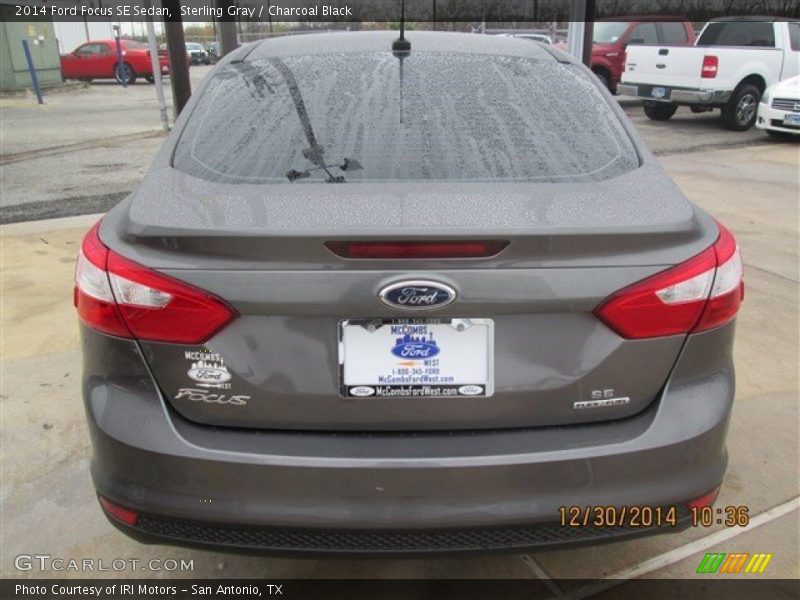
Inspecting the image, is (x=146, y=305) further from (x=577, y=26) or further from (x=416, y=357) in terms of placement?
(x=577, y=26)

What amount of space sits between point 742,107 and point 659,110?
2014 millimetres

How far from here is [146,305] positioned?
1.69 meters

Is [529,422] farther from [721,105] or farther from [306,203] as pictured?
[721,105]

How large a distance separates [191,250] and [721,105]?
43.7ft

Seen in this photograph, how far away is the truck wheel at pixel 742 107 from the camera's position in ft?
42.2

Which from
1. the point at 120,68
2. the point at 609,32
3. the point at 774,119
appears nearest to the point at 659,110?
the point at 609,32

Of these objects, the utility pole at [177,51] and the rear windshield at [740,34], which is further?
the rear windshield at [740,34]

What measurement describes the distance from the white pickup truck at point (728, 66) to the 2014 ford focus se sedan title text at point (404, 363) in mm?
12365

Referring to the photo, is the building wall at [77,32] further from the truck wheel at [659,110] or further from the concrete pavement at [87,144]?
the truck wheel at [659,110]

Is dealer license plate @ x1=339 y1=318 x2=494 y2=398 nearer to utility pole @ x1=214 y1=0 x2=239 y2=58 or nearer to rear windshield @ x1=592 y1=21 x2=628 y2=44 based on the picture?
utility pole @ x1=214 y1=0 x2=239 y2=58

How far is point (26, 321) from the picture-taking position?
4152 mm

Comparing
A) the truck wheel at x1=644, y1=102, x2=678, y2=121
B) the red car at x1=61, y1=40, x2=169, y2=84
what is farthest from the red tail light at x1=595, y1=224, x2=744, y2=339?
the red car at x1=61, y1=40, x2=169, y2=84

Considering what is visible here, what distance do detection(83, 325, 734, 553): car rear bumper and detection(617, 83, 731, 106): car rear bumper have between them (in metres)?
12.4

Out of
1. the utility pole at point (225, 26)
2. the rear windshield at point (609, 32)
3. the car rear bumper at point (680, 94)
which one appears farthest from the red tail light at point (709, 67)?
the utility pole at point (225, 26)
